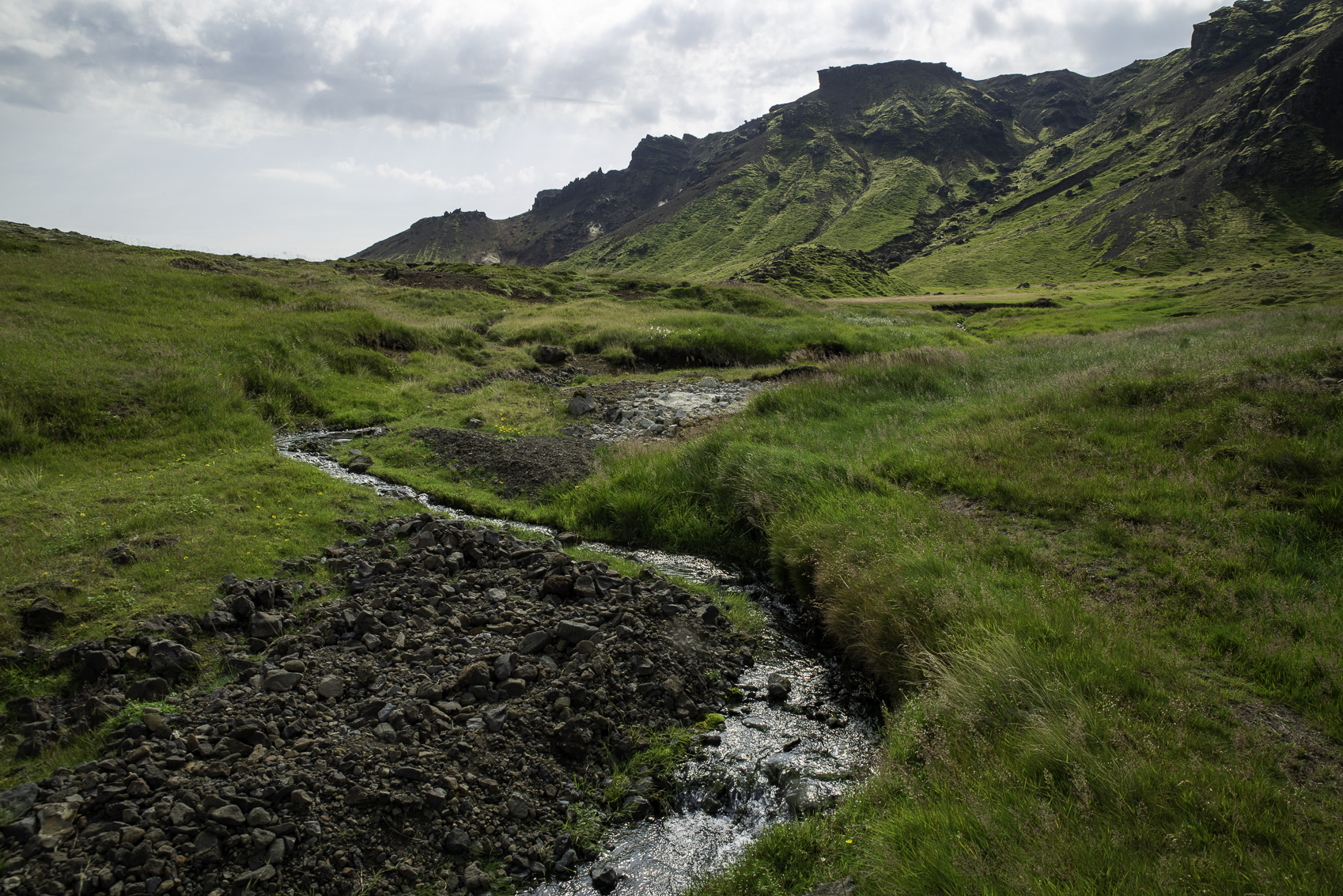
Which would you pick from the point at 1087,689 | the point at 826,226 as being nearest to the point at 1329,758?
the point at 1087,689

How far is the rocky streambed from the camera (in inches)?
177

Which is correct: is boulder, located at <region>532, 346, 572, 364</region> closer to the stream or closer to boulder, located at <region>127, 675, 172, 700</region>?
the stream

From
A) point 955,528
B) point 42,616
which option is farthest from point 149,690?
point 955,528

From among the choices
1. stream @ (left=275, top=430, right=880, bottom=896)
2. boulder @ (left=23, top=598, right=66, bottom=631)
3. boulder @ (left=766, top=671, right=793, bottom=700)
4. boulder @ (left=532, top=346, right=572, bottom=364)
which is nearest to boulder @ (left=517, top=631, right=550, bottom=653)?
→ stream @ (left=275, top=430, right=880, bottom=896)

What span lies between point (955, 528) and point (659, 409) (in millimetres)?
13623

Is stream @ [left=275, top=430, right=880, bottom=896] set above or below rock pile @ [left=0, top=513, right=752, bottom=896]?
below

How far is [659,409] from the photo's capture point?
68.7 feet

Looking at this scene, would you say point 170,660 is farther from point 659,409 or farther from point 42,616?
point 659,409

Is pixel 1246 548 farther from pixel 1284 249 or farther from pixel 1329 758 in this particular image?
pixel 1284 249

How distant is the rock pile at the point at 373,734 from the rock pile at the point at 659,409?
9602mm

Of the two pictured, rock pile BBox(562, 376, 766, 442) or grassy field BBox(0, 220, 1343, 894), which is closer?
grassy field BBox(0, 220, 1343, 894)

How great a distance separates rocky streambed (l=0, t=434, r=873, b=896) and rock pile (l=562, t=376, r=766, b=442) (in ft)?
32.3

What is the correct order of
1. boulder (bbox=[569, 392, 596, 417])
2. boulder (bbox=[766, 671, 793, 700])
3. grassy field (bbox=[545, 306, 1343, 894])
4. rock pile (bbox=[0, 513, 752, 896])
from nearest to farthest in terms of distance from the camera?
grassy field (bbox=[545, 306, 1343, 894]) → rock pile (bbox=[0, 513, 752, 896]) → boulder (bbox=[766, 671, 793, 700]) → boulder (bbox=[569, 392, 596, 417])

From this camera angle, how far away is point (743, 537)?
10.9 meters
